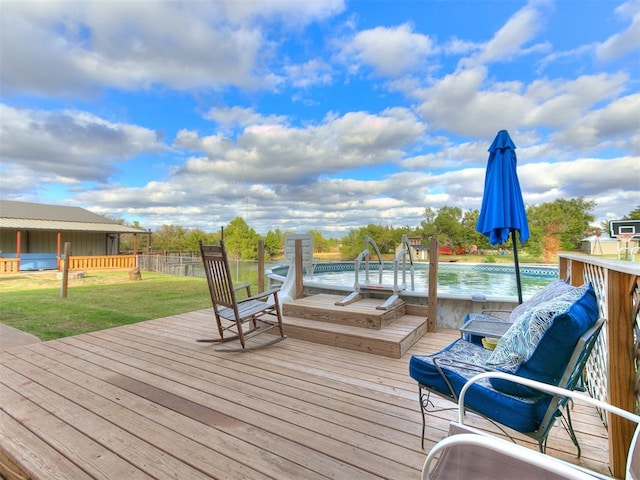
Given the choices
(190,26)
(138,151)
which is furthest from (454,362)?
(138,151)

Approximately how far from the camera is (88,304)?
577 centimetres

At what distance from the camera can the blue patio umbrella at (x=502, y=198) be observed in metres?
3.40

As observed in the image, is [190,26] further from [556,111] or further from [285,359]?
[556,111]

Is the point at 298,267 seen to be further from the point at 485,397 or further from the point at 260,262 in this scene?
the point at 485,397

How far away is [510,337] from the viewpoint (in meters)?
1.69

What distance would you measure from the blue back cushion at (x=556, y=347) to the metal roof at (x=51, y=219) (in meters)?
18.2

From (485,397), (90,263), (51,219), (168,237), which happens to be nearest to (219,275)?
(485,397)

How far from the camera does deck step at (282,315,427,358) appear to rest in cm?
319

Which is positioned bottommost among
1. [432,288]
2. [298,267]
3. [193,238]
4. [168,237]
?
[432,288]

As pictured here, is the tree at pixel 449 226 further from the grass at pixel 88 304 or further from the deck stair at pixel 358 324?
the grass at pixel 88 304

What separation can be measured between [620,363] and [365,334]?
2174mm

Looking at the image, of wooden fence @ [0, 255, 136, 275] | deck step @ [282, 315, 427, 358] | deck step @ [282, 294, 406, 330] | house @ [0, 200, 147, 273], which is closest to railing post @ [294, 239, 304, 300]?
deck step @ [282, 294, 406, 330]

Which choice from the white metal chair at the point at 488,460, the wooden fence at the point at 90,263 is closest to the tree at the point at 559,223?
the white metal chair at the point at 488,460

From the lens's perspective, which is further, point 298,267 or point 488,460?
point 298,267
